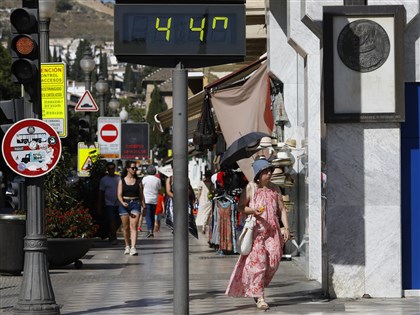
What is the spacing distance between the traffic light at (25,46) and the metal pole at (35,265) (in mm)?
371

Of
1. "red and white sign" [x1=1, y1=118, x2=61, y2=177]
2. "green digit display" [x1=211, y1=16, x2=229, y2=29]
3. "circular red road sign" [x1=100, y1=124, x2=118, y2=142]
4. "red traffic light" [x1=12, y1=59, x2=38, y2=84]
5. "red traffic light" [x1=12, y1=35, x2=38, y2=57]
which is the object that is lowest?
"red and white sign" [x1=1, y1=118, x2=61, y2=177]

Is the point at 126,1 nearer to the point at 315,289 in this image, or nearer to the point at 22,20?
the point at 22,20

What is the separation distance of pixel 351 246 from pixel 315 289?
1699mm

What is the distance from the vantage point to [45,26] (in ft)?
56.4

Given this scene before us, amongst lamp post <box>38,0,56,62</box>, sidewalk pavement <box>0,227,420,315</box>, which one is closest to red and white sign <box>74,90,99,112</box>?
sidewalk pavement <box>0,227,420,315</box>

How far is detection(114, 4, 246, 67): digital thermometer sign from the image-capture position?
11.6m

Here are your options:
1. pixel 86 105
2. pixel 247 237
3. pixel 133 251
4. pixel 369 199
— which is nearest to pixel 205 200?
pixel 86 105

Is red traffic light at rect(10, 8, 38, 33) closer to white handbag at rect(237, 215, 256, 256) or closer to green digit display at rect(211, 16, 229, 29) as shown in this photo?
green digit display at rect(211, 16, 229, 29)

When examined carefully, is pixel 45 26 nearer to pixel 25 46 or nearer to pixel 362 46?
pixel 25 46

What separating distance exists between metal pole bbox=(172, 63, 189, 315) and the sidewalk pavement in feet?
4.68

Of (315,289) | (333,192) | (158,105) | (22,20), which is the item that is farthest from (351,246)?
(158,105)

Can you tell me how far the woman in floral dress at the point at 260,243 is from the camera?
13.3m

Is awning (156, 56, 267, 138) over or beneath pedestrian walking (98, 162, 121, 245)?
over

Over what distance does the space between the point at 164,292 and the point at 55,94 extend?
4670mm
